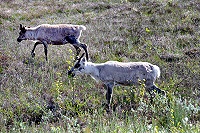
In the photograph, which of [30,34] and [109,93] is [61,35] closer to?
[30,34]

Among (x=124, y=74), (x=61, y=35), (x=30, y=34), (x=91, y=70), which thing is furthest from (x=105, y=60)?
(x=30, y=34)

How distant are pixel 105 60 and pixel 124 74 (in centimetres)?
317

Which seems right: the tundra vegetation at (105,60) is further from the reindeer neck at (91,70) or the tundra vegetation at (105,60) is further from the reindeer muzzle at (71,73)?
the reindeer neck at (91,70)

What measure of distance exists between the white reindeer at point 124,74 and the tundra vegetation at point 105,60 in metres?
0.30

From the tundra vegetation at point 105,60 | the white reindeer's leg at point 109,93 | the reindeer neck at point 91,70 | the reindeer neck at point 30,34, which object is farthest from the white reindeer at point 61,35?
the white reindeer's leg at point 109,93

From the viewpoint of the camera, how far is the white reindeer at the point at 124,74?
912cm

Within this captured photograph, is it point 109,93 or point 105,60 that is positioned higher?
point 109,93

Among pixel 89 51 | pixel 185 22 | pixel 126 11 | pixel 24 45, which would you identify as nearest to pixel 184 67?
pixel 89 51

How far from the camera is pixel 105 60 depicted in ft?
40.4

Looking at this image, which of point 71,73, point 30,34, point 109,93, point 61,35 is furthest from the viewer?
point 30,34

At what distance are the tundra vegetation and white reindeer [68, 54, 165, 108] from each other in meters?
0.30

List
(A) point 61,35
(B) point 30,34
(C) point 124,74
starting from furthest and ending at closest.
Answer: (B) point 30,34 → (A) point 61,35 → (C) point 124,74

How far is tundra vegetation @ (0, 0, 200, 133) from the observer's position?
22.3ft

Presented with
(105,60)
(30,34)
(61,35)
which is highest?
(61,35)
